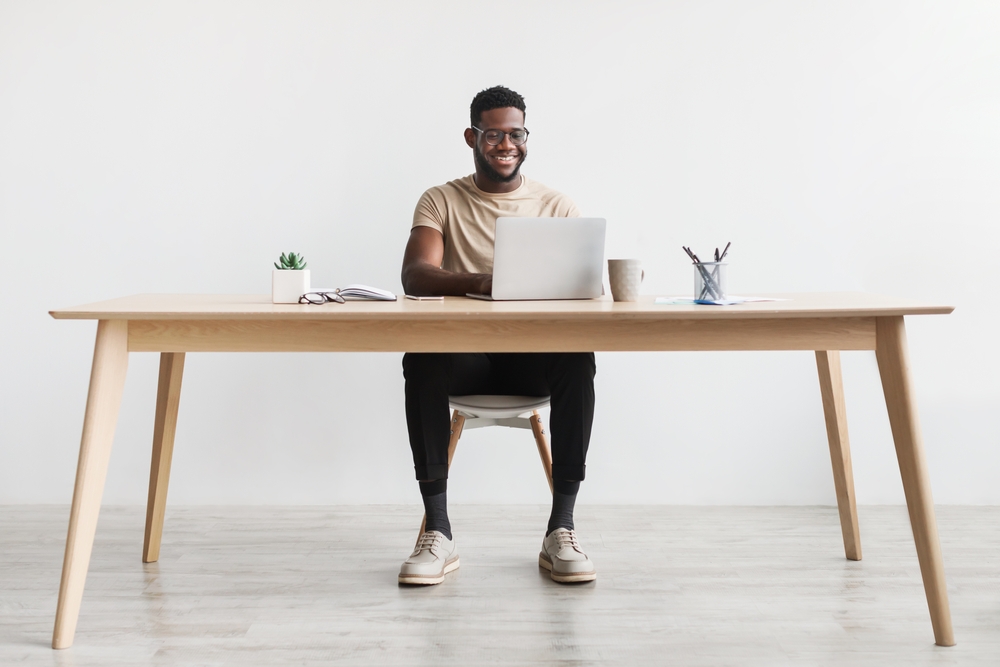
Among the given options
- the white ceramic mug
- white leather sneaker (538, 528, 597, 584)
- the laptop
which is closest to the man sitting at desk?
white leather sneaker (538, 528, 597, 584)

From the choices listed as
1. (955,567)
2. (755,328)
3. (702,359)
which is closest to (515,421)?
(755,328)

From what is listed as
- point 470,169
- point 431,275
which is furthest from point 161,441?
point 470,169

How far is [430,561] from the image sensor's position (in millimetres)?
1921

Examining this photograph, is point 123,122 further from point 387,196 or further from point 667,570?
point 667,570

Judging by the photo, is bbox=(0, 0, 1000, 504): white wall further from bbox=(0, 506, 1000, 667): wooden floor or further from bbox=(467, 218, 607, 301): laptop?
bbox=(467, 218, 607, 301): laptop

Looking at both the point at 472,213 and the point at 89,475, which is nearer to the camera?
the point at 89,475

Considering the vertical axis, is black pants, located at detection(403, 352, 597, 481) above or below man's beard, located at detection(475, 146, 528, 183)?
below

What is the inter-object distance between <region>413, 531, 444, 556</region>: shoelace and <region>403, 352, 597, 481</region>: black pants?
14cm

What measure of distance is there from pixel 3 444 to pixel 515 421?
1788 millimetres

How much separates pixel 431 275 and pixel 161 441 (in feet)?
2.55

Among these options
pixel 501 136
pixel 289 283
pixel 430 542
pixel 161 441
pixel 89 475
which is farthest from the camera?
pixel 501 136

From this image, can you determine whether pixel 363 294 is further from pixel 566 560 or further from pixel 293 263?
pixel 566 560

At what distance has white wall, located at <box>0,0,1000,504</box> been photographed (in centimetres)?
269

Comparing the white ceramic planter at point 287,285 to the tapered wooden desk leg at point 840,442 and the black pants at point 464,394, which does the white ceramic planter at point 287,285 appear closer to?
the black pants at point 464,394
